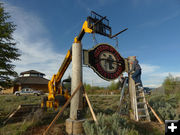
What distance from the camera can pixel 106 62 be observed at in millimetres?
5941

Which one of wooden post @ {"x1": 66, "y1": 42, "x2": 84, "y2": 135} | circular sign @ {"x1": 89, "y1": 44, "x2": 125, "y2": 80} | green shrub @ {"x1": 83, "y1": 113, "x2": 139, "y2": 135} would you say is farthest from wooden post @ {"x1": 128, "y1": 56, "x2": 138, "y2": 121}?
wooden post @ {"x1": 66, "y1": 42, "x2": 84, "y2": 135}

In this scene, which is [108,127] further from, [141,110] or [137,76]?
[137,76]

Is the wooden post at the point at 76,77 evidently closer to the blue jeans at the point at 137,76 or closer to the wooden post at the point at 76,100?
the wooden post at the point at 76,100

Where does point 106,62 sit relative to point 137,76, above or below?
above

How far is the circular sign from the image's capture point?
218 inches

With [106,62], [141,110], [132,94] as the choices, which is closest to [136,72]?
[132,94]

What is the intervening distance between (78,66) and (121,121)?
8.61 feet

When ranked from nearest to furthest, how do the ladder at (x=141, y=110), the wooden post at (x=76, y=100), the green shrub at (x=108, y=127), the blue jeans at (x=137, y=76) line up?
the green shrub at (x=108, y=127)
the wooden post at (x=76, y=100)
the ladder at (x=141, y=110)
the blue jeans at (x=137, y=76)

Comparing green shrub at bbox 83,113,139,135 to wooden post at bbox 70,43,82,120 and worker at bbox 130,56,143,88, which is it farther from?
worker at bbox 130,56,143,88

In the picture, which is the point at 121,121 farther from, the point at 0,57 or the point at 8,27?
the point at 8,27

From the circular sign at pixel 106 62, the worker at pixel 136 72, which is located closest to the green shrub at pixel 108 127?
the circular sign at pixel 106 62

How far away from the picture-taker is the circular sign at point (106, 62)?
5527mm

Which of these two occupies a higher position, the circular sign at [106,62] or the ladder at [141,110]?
the circular sign at [106,62]

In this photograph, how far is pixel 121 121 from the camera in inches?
173
